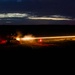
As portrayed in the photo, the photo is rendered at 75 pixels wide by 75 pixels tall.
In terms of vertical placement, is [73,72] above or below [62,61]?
below

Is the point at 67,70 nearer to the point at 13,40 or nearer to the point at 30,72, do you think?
the point at 30,72

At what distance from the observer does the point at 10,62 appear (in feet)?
51.7

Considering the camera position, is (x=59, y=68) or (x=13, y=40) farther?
(x=13, y=40)

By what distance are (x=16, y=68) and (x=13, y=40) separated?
17.2 meters

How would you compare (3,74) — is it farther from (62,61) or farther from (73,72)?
(62,61)

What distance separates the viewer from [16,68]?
13.8 m

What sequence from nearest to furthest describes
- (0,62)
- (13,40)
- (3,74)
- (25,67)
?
(3,74)
(25,67)
(0,62)
(13,40)

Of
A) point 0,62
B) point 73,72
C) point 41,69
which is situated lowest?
point 73,72

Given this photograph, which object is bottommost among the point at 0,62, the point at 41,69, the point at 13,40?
the point at 41,69

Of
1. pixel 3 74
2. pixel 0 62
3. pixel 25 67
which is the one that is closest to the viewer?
pixel 3 74

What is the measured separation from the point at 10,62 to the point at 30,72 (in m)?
3.26

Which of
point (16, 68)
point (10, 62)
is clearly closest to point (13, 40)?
point (10, 62)

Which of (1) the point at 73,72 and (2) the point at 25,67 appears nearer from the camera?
(1) the point at 73,72

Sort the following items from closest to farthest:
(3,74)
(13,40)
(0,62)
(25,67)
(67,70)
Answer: (3,74)
(67,70)
(25,67)
(0,62)
(13,40)
